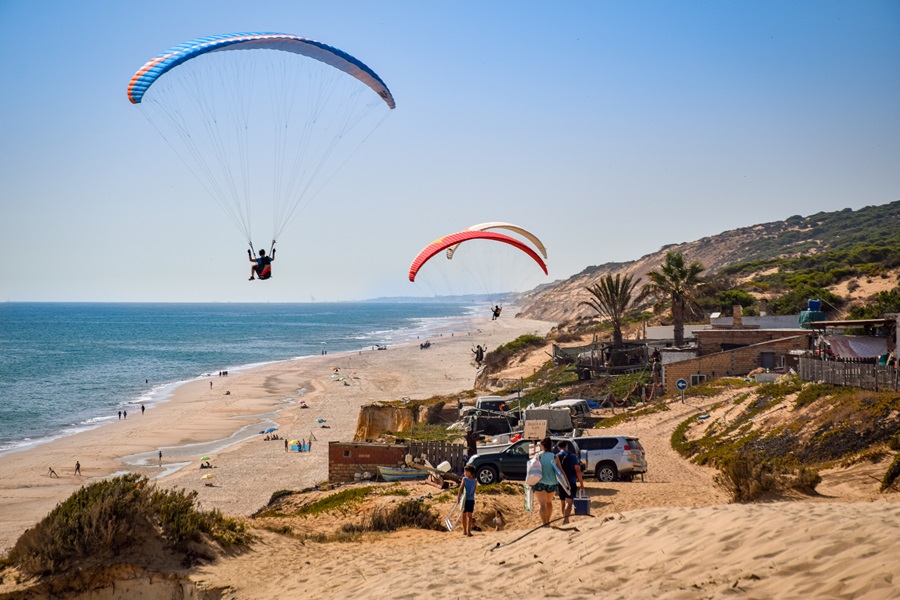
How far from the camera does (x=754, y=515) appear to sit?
322 inches

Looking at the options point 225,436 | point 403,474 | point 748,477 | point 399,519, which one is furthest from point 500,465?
point 225,436

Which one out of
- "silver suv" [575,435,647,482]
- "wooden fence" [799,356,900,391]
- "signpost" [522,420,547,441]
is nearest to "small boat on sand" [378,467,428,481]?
"signpost" [522,420,547,441]

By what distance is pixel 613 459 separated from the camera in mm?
17031

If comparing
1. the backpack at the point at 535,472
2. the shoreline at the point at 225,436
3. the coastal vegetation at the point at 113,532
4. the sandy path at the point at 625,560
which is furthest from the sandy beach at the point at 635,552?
the shoreline at the point at 225,436

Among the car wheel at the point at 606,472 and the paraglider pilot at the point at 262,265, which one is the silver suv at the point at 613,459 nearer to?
the car wheel at the point at 606,472

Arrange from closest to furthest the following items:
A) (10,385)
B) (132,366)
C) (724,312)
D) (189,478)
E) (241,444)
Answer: (189,478)
(241,444)
(724,312)
(10,385)
(132,366)

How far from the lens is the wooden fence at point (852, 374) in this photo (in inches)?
701

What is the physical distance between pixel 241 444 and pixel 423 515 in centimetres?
3069

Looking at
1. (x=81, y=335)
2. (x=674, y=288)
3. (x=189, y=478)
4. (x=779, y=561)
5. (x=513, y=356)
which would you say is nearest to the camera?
(x=779, y=561)

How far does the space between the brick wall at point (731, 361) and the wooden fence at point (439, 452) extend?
15.6 meters

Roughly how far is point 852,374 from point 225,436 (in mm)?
36738

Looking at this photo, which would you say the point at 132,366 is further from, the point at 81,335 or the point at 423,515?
the point at 423,515

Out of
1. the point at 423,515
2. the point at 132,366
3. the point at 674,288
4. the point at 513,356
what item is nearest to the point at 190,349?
the point at 132,366

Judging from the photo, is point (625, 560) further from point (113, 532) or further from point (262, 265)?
point (262, 265)
